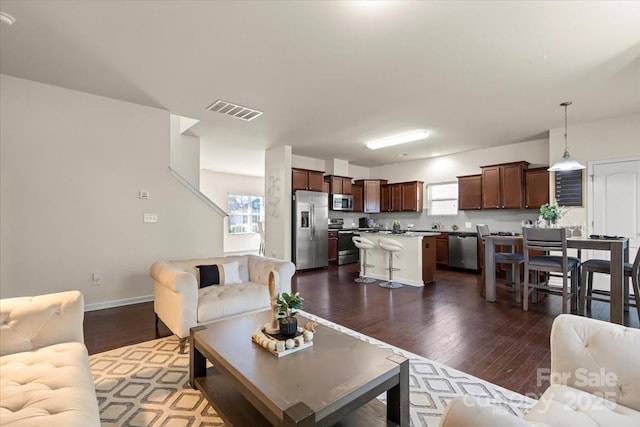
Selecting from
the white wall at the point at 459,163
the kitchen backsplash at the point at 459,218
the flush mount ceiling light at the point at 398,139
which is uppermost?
the flush mount ceiling light at the point at 398,139

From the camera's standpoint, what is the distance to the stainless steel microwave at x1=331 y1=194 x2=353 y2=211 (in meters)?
7.63

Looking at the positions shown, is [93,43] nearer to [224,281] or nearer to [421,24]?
[224,281]

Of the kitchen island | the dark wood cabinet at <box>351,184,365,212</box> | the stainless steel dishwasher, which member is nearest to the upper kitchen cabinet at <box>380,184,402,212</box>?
the dark wood cabinet at <box>351,184,365,212</box>

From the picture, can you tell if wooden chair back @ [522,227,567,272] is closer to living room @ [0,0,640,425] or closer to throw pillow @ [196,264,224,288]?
living room @ [0,0,640,425]

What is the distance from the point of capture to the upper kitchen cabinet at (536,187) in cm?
552

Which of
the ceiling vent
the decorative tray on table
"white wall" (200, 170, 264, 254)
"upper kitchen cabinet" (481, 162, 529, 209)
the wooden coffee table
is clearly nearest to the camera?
the wooden coffee table

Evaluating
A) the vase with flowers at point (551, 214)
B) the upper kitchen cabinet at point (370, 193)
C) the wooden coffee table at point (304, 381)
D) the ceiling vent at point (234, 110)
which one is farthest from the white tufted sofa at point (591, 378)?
the upper kitchen cabinet at point (370, 193)

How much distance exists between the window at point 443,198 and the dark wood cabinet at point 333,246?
8.75 feet

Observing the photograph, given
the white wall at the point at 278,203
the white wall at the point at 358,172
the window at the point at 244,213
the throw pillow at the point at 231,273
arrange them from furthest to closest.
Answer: the window at the point at 244,213 → the white wall at the point at 358,172 → the white wall at the point at 278,203 → the throw pillow at the point at 231,273

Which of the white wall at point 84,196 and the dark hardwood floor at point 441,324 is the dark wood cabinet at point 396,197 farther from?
the white wall at point 84,196

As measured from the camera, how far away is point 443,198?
7.53m

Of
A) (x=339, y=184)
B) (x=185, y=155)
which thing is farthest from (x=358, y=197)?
(x=185, y=155)

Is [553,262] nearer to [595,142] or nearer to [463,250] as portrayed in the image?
[595,142]

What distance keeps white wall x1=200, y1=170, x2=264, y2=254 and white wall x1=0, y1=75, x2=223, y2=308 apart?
5.49 meters
